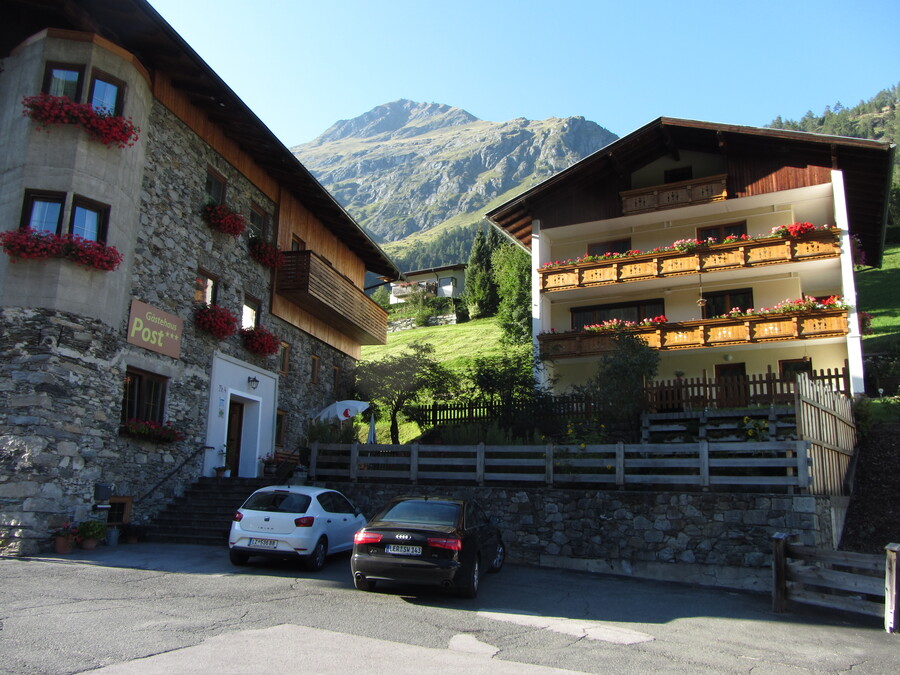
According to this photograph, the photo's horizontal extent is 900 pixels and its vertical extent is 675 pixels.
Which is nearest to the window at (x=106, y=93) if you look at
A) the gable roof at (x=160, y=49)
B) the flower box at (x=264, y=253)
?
the gable roof at (x=160, y=49)

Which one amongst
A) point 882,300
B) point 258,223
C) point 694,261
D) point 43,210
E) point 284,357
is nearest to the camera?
point 43,210

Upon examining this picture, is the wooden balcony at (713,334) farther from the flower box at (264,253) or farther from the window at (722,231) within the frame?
the flower box at (264,253)

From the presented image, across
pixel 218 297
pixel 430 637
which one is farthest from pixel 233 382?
pixel 430 637

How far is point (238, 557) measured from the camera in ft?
38.5

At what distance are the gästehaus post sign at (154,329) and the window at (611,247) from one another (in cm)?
1696

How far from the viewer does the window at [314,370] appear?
2381 cm

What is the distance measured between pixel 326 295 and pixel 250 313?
9.65 feet

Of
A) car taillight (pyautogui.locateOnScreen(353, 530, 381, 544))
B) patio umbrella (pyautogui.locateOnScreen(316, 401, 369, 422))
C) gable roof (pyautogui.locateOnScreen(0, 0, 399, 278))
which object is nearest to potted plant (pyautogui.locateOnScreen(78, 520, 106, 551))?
car taillight (pyautogui.locateOnScreen(353, 530, 381, 544))

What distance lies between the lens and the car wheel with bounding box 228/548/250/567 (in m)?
11.7

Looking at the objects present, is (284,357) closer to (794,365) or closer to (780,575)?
(780,575)

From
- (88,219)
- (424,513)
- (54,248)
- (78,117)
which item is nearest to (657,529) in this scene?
(424,513)

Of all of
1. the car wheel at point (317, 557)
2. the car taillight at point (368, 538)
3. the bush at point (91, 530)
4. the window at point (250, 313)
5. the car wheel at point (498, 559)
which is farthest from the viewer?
the window at point (250, 313)

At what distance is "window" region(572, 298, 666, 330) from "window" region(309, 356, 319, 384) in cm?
1021

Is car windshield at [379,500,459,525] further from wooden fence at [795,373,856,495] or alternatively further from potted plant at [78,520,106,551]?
wooden fence at [795,373,856,495]
